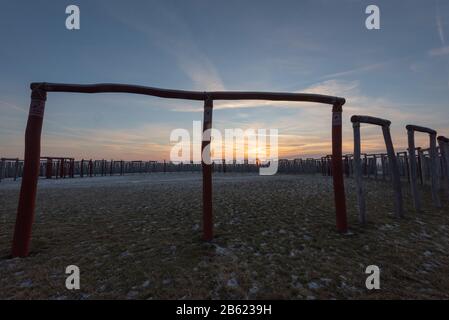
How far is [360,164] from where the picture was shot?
4957mm

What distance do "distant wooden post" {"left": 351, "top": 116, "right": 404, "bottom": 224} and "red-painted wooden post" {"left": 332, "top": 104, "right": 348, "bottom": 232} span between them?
2.30 feet

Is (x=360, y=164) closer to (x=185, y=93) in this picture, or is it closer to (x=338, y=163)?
(x=338, y=163)

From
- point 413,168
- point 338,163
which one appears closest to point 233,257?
point 338,163

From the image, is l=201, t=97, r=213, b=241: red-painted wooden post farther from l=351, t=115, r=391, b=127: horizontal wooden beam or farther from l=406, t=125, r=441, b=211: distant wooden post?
l=406, t=125, r=441, b=211: distant wooden post

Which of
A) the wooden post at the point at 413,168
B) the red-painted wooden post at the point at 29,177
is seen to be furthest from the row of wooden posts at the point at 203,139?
the wooden post at the point at 413,168

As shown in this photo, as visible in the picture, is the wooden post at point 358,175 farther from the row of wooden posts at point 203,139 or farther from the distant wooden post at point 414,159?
the distant wooden post at point 414,159

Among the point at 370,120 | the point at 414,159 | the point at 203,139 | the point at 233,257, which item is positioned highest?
the point at 370,120

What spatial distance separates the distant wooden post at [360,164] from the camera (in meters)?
4.95

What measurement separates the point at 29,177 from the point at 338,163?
5336 mm

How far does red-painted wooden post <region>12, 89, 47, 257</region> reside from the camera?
3447 millimetres

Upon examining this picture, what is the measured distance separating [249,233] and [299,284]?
180 centimetres

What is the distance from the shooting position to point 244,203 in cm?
745

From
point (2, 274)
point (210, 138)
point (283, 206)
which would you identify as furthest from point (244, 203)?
point (2, 274)

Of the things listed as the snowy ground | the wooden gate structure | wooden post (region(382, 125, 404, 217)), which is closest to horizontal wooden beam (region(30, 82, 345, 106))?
the wooden gate structure
